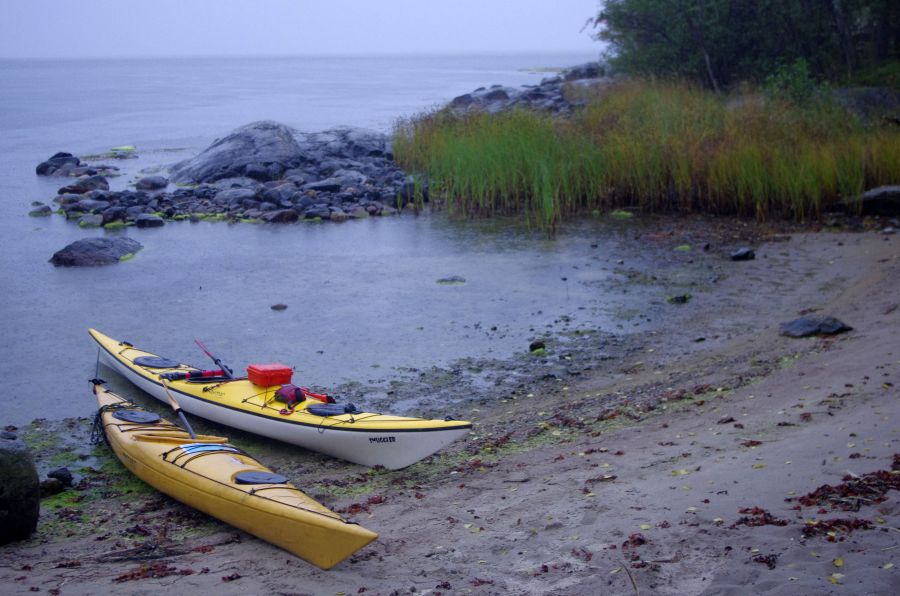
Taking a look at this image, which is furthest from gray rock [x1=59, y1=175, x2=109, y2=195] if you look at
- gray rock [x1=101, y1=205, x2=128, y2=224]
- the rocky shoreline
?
gray rock [x1=101, y1=205, x2=128, y2=224]

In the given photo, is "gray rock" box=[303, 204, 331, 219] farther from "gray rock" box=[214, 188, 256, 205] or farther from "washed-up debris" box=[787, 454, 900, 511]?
"washed-up debris" box=[787, 454, 900, 511]

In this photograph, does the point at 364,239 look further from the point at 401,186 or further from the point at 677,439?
the point at 677,439

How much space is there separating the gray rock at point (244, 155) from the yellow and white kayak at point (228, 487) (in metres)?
13.2

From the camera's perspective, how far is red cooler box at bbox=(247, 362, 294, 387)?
23.4 feet

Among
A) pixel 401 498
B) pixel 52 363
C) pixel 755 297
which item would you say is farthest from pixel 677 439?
pixel 52 363

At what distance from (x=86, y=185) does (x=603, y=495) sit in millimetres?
16215

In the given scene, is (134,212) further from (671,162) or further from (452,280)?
(671,162)

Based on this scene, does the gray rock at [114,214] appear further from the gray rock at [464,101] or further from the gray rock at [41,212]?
the gray rock at [464,101]

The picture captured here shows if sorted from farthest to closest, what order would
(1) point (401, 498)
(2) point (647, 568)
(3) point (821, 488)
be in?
1. (1) point (401, 498)
2. (3) point (821, 488)
3. (2) point (647, 568)

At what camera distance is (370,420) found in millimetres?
6340

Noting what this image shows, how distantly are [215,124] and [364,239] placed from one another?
22960 mm

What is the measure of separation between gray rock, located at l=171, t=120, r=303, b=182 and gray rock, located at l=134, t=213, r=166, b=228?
3.68m

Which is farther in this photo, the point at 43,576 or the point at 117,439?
the point at 117,439

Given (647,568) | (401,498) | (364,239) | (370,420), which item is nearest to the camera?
(647,568)
